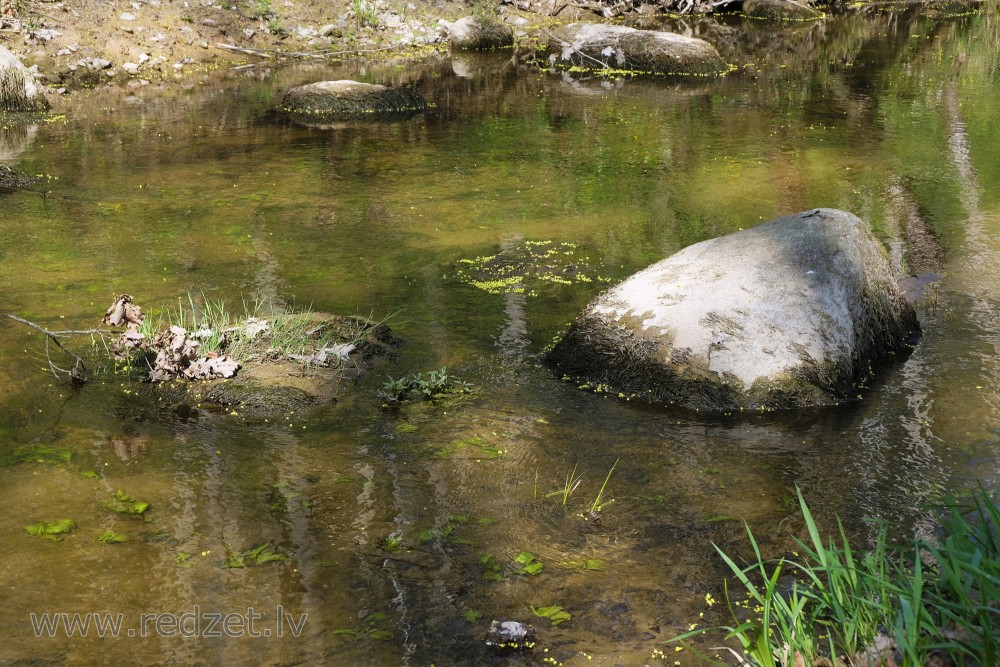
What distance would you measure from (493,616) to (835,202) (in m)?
5.94

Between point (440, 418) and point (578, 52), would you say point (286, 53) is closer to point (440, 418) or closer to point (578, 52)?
point (578, 52)

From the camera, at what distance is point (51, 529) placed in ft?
12.8

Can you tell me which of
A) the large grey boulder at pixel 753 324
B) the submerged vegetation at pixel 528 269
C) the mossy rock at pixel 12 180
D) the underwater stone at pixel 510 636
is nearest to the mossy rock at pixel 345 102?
the mossy rock at pixel 12 180

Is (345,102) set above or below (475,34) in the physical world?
above

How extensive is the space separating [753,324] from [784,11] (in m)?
18.8

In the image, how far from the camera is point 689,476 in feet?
14.1

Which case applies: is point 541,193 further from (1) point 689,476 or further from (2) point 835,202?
(1) point 689,476

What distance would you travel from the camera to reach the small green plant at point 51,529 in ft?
12.7

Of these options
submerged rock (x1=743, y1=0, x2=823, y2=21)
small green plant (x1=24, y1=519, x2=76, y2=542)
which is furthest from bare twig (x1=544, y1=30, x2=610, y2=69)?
small green plant (x1=24, y1=519, x2=76, y2=542)

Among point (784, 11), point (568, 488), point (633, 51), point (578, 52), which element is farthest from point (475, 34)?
point (568, 488)

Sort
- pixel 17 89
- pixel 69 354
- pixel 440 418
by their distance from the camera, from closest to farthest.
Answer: pixel 440 418 < pixel 69 354 < pixel 17 89

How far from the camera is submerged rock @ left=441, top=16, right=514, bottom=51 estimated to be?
1820 cm

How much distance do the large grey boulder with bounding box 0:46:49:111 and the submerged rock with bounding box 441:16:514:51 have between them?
787 centimetres

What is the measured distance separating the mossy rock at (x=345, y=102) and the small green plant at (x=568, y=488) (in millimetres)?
8893
